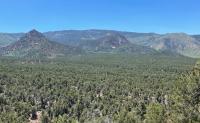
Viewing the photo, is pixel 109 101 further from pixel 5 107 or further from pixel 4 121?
pixel 4 121

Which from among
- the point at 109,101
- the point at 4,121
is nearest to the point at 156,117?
the point at 4,121

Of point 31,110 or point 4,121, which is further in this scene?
point 31,110

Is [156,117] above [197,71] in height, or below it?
below

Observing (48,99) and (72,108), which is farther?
(48,99)

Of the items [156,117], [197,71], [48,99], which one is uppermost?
[197,71]

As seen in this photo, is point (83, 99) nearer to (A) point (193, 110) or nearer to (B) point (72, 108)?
(B) point (72, 108)

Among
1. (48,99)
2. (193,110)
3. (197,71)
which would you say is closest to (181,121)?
(193,110)

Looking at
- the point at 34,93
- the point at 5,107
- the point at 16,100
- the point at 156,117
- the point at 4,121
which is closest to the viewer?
the point at 156,117

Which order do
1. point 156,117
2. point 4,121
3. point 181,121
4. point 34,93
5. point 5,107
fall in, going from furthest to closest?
point 34,93 → point 5,107 → point 4,121 → point 156,117 → point 181,121

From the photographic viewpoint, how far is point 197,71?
2232 inches

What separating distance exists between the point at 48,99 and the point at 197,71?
423 feet

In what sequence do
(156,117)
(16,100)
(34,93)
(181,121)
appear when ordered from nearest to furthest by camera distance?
(181,121) → (156,117) → (16,100) → (34,93)

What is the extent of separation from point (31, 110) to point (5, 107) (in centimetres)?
924

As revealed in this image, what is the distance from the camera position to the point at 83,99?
17575cm
